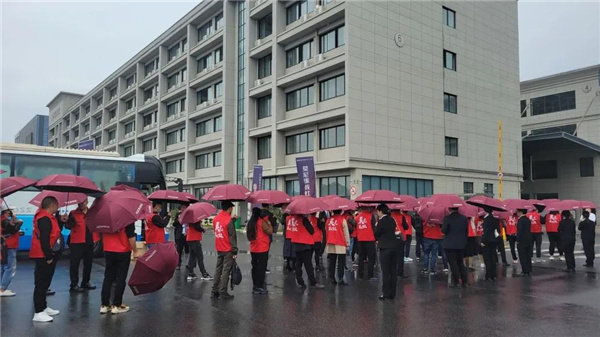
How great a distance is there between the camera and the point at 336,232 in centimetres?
1074

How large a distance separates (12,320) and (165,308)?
2.32m

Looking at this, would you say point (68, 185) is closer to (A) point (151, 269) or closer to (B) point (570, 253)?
(A) point (151, 269)

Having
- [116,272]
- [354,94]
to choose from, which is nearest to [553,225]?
[116,272]

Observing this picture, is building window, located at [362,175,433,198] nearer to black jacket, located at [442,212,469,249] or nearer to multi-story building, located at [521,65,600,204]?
multi-story building, located at [521,65,600,204]

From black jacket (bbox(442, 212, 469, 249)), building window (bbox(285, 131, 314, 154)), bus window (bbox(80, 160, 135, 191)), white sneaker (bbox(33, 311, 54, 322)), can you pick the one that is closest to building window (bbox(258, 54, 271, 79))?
building window (bbox(285, 131, 314, 154))

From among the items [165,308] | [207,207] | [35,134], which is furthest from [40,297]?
[35,134]

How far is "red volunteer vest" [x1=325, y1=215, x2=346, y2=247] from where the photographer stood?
10.7 meters

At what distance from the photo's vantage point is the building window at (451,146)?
3493 centimetres

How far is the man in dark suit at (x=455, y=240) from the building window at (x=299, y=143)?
75.4 ft

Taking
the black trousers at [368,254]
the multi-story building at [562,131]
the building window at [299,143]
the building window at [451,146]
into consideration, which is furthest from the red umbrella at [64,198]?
the multi-story building at [562,131]

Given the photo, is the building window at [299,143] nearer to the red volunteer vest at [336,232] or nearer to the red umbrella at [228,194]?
the red volunteer vest at [336,232]

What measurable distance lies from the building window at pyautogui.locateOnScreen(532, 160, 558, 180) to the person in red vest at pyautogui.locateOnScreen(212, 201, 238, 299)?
44738 mm

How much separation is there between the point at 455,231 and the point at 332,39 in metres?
23.7

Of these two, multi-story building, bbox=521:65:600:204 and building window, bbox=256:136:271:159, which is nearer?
building window, bbox=256:136:271:159
